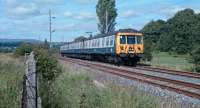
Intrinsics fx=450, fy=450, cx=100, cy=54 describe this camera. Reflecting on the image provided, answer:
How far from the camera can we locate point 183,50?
10256cm

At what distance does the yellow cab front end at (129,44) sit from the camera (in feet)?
122

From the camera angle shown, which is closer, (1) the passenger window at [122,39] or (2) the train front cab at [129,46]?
(2) the train front cab at [129,46]

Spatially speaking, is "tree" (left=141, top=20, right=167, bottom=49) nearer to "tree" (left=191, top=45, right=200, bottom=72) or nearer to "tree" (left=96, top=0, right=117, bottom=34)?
"tree" (left=96, top=0, right=117, bottom=34)

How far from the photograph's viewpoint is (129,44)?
37.9 metres

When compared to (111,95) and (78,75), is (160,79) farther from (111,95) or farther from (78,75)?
(111,95)

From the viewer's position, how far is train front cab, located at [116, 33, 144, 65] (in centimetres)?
3709

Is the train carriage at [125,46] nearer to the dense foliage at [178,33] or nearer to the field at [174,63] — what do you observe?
the field at [174,63]

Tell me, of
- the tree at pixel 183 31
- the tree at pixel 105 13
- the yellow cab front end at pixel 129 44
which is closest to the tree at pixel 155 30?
Result: the tree at pixel 183 31

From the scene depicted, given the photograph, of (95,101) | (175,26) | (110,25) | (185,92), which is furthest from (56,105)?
(175,26)

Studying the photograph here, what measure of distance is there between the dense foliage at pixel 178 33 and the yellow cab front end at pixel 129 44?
51.8 meters

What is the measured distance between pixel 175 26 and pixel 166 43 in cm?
1096

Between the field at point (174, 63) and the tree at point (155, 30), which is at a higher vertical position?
the tree at point (155, 30)

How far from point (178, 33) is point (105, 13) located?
30645mm

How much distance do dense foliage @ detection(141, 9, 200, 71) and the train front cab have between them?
2039 inches
